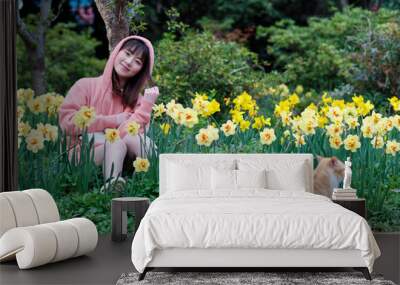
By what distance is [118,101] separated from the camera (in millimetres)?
8102

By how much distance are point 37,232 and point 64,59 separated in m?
2.78

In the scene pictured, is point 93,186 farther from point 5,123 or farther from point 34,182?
point 5,123

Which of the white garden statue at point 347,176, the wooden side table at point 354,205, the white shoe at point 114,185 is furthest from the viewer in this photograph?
the white shoe at point 114,185

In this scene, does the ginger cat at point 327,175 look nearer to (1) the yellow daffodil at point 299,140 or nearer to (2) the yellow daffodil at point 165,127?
(1) the yellow daffodil at point 299,140

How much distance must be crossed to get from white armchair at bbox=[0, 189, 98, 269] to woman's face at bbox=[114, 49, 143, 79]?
193 cm

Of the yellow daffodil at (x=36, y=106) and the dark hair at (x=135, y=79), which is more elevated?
the dark hair at (x=135, y=79)

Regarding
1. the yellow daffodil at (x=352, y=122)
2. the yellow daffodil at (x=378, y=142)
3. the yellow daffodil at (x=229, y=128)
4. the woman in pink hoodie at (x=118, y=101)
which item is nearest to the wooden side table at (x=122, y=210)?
the woman in pink hoodie at (x=118, y=101)

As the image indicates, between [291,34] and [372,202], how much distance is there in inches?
78.5

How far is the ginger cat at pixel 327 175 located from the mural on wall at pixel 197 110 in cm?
1

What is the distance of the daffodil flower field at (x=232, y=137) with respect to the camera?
26.2 feet

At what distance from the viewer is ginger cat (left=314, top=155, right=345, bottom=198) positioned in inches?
312

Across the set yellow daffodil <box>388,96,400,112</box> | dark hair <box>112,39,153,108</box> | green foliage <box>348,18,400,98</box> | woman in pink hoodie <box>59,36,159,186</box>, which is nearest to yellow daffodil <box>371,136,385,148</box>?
yellow daffodil <box>388,96,400,112</box>

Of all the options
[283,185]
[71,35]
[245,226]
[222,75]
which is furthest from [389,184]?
[71,35]

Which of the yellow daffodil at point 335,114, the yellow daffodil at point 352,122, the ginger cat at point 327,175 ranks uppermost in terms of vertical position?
the yellow daffodil at point 335,114
